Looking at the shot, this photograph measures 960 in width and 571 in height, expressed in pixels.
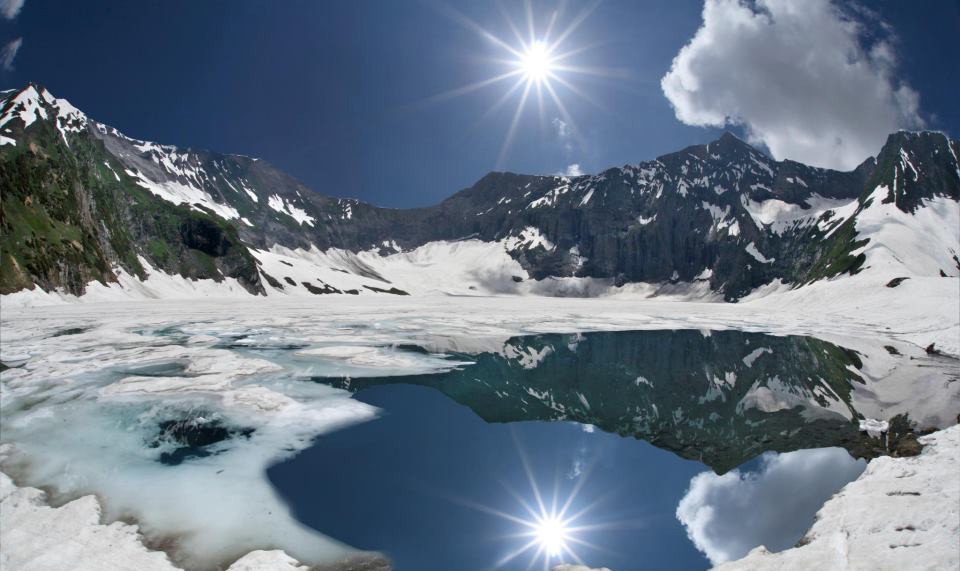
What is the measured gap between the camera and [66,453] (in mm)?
9656

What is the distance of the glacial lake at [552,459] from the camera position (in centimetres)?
746

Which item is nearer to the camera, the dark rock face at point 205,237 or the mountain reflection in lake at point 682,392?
the mountain reflection in lake at point 682,392

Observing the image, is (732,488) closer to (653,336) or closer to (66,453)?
(66,453)

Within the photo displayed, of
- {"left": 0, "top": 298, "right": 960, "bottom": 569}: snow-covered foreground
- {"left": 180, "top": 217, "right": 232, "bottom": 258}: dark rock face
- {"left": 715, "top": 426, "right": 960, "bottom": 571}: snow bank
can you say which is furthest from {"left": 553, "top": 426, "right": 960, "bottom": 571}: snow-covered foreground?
{"left": 180, "top": 217, "right": 232, "bottom": 258}: dark rock face

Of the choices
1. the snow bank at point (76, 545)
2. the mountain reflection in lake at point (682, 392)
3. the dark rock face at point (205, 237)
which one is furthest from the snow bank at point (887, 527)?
the dark rock face at point (205, 237)

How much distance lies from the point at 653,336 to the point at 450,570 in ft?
115

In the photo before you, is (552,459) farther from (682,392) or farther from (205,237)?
(205,237)

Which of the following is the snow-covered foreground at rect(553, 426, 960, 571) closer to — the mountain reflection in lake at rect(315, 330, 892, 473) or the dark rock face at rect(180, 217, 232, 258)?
the mountain reflection in lake at rect(315, 330, 892, 473)

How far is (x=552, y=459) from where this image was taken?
10992mm

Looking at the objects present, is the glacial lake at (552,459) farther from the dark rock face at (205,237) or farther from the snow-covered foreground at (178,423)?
the dark rock face at (205,237)

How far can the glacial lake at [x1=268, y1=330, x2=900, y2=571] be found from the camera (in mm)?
7457

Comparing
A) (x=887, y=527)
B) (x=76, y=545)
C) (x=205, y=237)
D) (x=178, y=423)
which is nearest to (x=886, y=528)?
(x=887, y=527)

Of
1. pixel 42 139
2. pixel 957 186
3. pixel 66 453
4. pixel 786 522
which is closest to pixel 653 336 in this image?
pixel 786 522

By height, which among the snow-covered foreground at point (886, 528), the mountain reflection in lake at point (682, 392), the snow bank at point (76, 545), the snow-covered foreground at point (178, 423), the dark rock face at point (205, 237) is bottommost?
the snow bank at point (76, 545)
